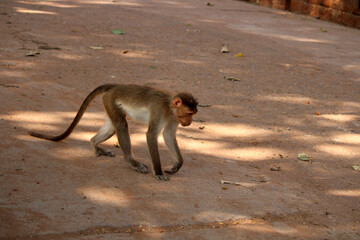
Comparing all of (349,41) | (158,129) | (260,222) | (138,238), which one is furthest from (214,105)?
(349,41)

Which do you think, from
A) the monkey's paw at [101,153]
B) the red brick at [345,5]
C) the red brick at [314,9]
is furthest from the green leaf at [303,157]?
the red brick at [314,9]

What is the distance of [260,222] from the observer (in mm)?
3938

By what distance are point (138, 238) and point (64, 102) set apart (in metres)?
3.14

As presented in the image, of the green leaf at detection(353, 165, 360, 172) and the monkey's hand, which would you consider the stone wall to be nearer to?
the green leaf at detection(353, 165, 360, 172)

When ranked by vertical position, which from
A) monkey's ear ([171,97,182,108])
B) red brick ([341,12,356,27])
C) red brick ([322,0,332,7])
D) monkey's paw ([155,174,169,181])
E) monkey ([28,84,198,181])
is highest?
red brick ([322,0,332,7])

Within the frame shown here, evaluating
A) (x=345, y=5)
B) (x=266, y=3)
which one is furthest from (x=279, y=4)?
(x=345, y=5)

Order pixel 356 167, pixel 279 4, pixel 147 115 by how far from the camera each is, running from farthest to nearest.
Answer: pixel 279 4 < pixel 356 167 < pixel 147 115

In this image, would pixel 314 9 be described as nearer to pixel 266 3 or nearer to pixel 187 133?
pixel 266 3

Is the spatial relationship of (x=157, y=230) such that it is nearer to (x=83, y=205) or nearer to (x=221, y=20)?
(x=83, y=205)

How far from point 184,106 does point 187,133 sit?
1.49m

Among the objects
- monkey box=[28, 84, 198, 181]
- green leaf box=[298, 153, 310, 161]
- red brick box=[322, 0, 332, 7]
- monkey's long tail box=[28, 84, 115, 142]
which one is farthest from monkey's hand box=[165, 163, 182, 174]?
red brick box=[322, 0, 332, 7]

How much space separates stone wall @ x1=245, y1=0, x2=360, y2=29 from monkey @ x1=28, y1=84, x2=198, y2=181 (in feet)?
34.8

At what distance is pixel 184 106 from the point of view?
4.34 metres

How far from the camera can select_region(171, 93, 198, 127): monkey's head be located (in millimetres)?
4336
